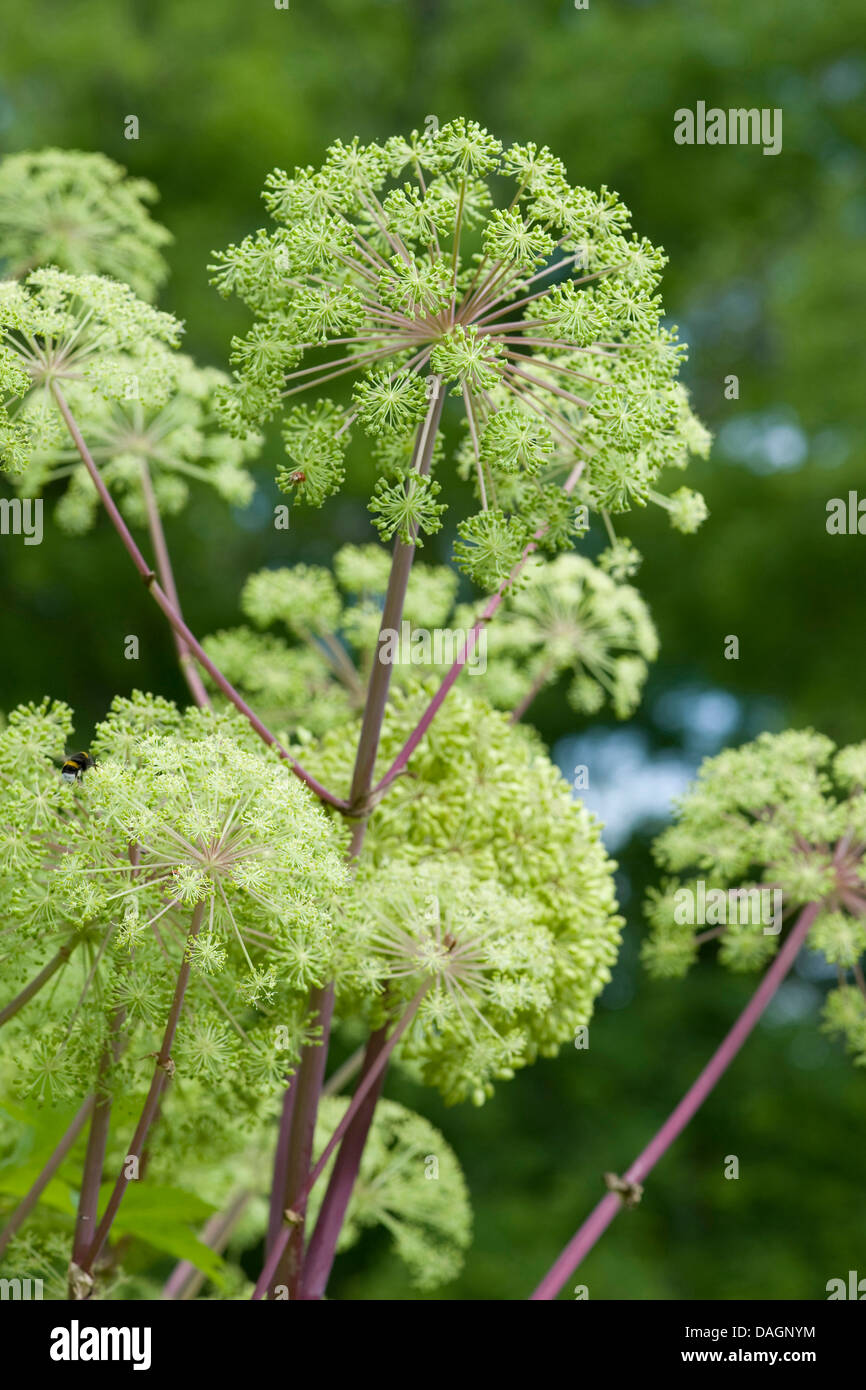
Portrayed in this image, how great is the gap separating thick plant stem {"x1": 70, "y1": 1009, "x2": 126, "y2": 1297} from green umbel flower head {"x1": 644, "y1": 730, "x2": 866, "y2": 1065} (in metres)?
0.88

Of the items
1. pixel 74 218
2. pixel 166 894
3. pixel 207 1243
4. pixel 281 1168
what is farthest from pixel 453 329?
pixel 207 1243

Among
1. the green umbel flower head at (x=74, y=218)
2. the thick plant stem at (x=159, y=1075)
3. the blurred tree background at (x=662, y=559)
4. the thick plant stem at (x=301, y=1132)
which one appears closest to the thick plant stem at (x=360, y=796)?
the thick plant stem at (x=301, y=1132)

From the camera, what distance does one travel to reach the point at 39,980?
1.53 m

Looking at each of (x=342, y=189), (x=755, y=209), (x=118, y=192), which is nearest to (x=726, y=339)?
(x=755, y=209)

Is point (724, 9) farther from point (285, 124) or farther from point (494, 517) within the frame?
point (494, 517)

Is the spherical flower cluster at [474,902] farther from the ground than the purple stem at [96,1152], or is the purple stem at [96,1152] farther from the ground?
the spherical flower cluster at [474,902]

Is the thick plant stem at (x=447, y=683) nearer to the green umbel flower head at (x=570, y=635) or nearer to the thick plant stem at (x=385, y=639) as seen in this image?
the thick plant stem at (x=385, y=639)

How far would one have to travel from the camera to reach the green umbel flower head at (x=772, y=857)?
2041 millimetres

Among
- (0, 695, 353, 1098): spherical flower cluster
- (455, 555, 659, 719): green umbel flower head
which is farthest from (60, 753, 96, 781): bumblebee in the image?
(455, 555, 659, 719): green umbel flower head

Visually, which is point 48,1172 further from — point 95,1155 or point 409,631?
point 409,631

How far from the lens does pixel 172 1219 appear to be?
66.5 inches

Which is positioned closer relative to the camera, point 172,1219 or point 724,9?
point 172,1219

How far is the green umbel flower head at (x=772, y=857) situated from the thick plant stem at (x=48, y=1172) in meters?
0.88
